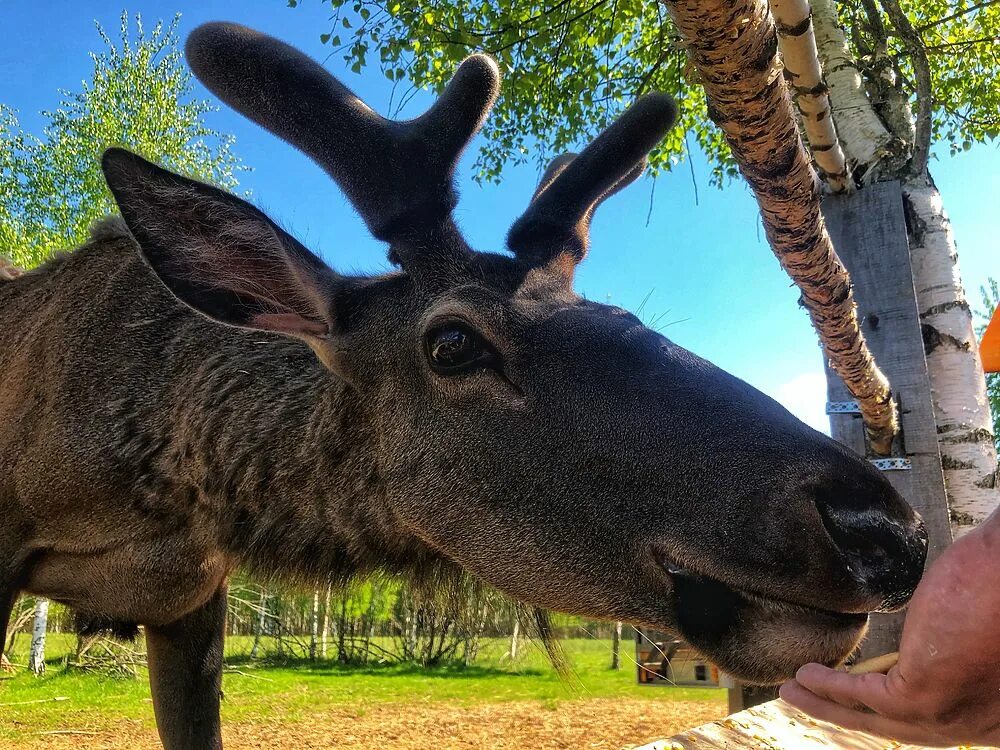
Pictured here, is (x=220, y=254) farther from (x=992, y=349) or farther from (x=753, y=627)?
(x=992, y=349)

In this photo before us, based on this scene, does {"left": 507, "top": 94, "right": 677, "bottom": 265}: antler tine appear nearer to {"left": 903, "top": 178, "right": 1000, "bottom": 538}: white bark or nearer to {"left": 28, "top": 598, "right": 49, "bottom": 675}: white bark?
{"left": 903, "top": 178, "right": 1000, "bottom": 538}: white bark

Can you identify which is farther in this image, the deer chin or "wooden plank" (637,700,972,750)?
"wooden plank" (637,700,972,750)

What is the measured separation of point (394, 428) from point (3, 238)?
16.3 metres

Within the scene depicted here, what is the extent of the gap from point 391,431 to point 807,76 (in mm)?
1822

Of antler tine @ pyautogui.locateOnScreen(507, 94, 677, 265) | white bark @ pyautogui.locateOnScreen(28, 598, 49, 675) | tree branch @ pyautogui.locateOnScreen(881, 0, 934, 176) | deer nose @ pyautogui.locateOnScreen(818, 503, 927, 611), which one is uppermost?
tree branch @ pyautogui.locateOnScreen(881, 0, 934, 176)

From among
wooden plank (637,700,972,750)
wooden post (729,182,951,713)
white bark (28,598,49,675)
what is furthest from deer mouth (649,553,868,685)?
white bark (28,598,49,675)

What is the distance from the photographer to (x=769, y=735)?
266cm

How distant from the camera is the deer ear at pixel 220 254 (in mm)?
2520

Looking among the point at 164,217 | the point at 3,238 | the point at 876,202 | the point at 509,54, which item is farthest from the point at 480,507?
the point at 3,238

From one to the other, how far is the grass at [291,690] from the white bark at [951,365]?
7.17 metres

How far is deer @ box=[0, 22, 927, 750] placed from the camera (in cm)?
172

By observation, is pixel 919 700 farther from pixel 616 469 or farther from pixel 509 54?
pixel 509 54

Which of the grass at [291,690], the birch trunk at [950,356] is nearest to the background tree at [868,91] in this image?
the birch trunk at [950,356]

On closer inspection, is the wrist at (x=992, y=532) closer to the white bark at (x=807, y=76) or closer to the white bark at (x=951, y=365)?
the white bark at (x=807, y=76)
